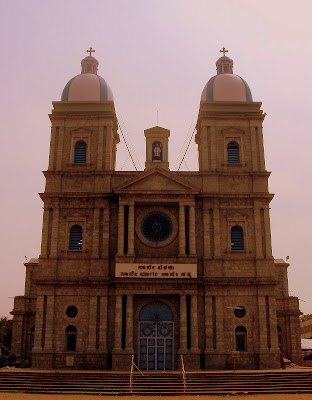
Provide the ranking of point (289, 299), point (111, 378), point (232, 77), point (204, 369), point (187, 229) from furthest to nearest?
1. point (289, 299)
2. point (232, 77)
3. point (187, 229)
4. point (204, 369)
5. point (111, 378)

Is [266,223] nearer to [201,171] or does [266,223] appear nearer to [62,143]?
[201,171]

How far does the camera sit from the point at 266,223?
3453cm

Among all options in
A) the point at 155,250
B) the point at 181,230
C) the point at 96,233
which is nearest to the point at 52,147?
the point at 96,233

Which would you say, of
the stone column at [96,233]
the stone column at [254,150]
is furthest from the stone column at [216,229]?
the stone column at [96,233]

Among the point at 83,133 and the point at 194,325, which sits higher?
the point at 83,133

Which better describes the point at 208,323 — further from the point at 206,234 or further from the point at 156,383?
the point at 156,383

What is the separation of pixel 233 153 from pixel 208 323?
1258 cm

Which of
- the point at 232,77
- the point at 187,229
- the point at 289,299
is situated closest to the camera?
the point at 187,229

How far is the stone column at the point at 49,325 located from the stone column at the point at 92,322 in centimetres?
252

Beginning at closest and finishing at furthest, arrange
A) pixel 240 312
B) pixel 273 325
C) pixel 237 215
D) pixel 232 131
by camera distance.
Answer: pixel 273 325, pixel 240 312, pixel 237 215, pixel 232 131

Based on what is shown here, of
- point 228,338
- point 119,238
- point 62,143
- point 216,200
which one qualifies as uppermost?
point 62,143

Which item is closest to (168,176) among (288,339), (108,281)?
(108,281)

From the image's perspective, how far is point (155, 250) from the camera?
1339 inches

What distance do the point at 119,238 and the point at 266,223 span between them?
10275 mm
